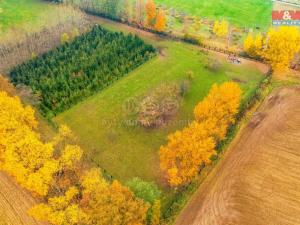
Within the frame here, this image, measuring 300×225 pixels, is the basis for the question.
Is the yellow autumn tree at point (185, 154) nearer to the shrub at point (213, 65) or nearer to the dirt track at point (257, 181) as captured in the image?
the dirt track at point (257, 181)

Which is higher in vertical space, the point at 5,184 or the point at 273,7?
the point at 273,7

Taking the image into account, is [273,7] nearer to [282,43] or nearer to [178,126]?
[282,43]

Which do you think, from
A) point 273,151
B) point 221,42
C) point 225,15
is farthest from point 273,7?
point 273,151

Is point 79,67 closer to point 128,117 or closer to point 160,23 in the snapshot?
point 128,117

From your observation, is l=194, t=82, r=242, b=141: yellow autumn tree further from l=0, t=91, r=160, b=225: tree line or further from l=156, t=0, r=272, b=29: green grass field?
l=156, t=0, r=272, b=29: green grass field

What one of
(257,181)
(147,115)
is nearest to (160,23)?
(147,115)

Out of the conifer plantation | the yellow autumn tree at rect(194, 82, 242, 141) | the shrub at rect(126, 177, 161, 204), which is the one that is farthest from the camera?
the yellow autumn tree at rect(194, 82, 242, 141)

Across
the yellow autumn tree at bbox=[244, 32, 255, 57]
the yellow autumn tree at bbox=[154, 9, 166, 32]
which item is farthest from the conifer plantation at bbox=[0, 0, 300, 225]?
the yellow autumn tree at bbox=[154, 9, 166, 32]
